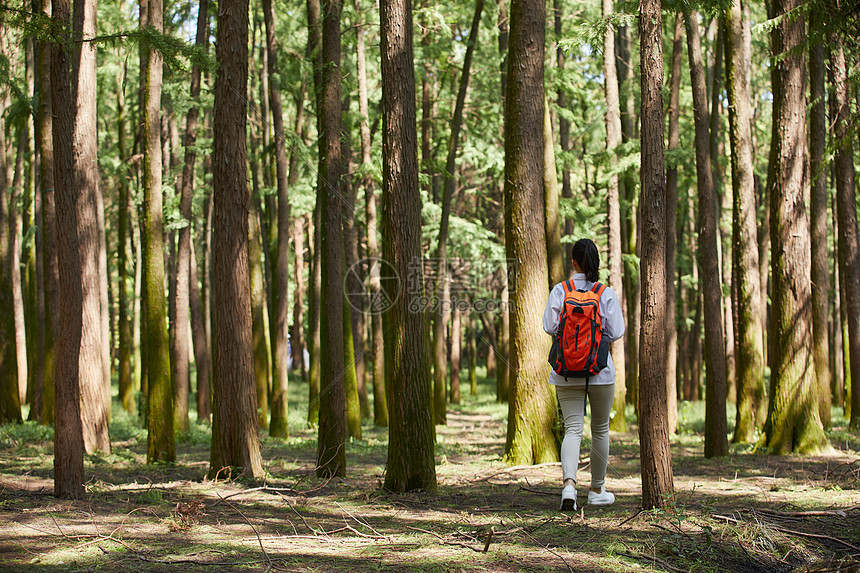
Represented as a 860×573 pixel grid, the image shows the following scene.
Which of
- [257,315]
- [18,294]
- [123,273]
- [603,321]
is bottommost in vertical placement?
[603,321]

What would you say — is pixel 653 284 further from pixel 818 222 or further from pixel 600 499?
pixel 818 222

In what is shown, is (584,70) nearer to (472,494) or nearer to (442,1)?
(442,1)

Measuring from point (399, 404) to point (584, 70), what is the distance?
2106 cm

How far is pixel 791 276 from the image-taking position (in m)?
10.0

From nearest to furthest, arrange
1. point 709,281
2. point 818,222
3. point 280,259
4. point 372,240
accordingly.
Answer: point 709,281, point 818,222, point 280,259, point 372,240

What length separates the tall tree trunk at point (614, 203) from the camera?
15.3 metres

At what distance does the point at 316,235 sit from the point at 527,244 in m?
8.01

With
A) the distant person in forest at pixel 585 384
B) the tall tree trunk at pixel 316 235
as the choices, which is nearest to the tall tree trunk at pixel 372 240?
the tall tree trunk at pixel 316 235

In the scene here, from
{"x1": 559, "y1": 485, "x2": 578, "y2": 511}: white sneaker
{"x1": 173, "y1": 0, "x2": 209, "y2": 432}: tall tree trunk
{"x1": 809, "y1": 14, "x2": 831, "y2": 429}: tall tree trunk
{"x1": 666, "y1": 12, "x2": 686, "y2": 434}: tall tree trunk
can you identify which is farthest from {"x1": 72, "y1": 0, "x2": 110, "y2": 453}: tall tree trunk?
{"x1": 809, "y1": 14, "x2": 831, "y2": 429}: tall tree trunk

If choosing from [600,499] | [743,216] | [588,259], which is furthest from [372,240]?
[600,499]

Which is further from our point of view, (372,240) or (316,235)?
(372,240)

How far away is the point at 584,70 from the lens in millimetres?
25188

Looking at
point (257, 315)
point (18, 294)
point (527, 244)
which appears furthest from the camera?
point (18, 294)

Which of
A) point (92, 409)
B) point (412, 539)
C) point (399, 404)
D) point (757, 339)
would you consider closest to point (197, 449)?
point (92, 409)
